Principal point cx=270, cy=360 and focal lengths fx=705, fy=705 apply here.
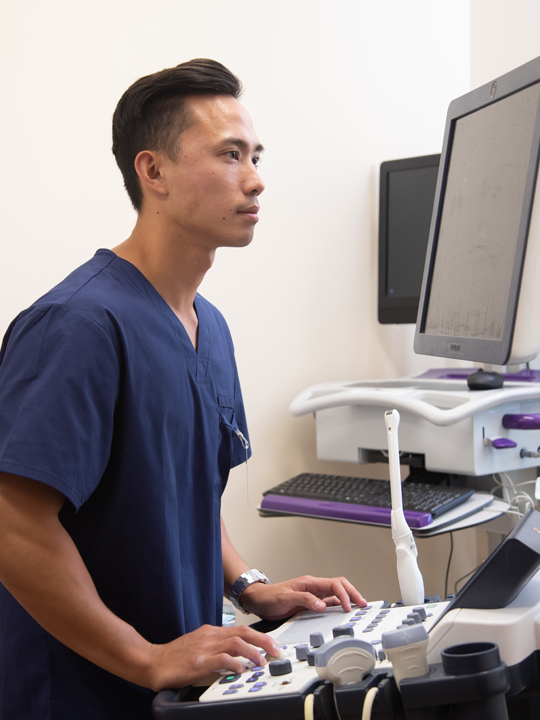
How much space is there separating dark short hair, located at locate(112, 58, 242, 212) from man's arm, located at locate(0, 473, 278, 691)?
500mm

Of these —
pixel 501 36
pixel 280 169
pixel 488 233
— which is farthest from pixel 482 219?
pixel 501 36

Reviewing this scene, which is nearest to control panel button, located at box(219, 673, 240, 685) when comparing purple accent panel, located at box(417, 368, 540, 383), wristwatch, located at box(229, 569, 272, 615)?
wristwatch, located at box(229, 569, 272, 615)

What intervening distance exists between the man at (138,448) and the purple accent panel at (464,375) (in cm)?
91

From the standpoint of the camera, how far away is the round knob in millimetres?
667

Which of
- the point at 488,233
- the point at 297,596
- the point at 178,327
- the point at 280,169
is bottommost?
the point at 297,596

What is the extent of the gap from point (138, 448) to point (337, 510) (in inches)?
30.7

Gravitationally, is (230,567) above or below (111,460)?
below

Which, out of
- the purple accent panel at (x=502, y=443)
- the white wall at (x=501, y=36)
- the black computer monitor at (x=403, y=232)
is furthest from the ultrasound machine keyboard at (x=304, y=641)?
the white wall at (x=501, y=36)

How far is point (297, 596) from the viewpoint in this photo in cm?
96

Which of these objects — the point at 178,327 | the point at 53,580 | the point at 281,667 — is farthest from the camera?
the point at 178,327

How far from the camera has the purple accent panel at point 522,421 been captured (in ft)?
5.14

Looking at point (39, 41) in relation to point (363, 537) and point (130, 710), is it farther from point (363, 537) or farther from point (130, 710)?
point (363, 537)

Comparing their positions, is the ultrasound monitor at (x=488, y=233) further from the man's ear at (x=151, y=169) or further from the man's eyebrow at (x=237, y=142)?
the man's ear at (x=151, y=169)

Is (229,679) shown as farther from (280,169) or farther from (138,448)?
(280,169)
